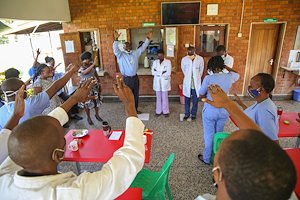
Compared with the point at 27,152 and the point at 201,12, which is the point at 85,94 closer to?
the point at 27,152

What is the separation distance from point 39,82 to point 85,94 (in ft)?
7.68

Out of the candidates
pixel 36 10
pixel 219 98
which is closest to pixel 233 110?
pixel 219 98

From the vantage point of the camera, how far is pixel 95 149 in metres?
2.21

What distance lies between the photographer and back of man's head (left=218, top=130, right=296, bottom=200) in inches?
25.8

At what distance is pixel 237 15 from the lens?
500cm

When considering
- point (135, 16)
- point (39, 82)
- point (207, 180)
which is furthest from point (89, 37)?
point (207, 180)

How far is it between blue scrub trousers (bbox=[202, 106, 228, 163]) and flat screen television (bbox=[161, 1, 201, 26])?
3026 millimetres

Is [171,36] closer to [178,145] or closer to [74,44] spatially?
[74,44]

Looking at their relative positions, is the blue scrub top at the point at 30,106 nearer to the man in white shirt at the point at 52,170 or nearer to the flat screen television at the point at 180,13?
the man in white shirt at the point at 52,170

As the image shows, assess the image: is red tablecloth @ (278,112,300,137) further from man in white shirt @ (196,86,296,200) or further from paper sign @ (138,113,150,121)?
paper sign @ (138,113,150,121)

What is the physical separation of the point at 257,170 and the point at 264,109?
1.45m

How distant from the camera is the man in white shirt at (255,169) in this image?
2.15 feet

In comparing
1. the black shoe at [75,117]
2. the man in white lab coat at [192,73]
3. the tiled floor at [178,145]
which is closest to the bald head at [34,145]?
the tiled floor at [178,145]

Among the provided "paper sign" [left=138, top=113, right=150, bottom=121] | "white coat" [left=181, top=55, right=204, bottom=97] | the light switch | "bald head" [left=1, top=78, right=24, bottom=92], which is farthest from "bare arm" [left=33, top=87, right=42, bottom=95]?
the light switch
